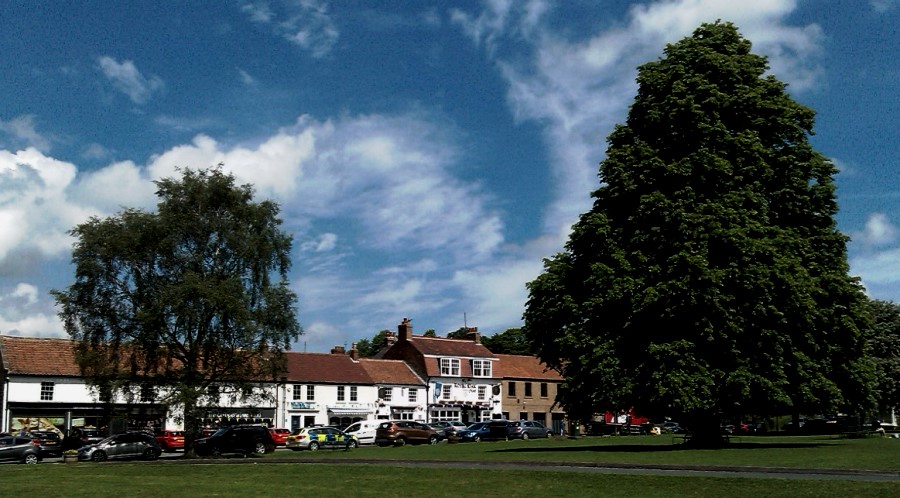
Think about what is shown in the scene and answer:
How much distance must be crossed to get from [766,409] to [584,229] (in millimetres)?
11828

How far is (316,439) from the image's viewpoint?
6081 centimetres

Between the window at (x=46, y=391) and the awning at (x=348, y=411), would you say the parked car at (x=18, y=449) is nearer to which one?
the window at (x=46, y=391)

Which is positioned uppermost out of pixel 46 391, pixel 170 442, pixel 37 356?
pixel 37 356

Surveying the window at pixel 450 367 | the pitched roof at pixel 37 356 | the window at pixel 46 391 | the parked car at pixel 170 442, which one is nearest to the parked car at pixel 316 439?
the parked car at pixel 170 442

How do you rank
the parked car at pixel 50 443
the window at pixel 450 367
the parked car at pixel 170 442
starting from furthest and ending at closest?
1. the window at pixel 450 367
2. the parked car at pixel 170 442
3. the parked car at pixel 50 443

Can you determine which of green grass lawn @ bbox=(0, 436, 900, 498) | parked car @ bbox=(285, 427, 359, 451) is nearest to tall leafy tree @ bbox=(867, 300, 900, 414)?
green grass lawn @ bbox=(0, 436, 900, 498)

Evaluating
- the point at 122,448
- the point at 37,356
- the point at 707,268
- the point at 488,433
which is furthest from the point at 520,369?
the point at 707,268

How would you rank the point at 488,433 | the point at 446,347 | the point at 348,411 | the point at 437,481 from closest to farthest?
1. the point at 437,481
2. the point at 488,433
3. the point at 348,411
4. the point at 446,347

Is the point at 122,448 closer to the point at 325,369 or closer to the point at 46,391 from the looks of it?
the point at 46,391

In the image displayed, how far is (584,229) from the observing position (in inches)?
1747

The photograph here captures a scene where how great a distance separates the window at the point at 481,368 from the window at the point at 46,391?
43708mm

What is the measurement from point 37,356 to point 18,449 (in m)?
24.1

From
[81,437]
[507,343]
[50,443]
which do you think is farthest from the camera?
[507,343]

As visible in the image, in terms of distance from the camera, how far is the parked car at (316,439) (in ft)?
199
